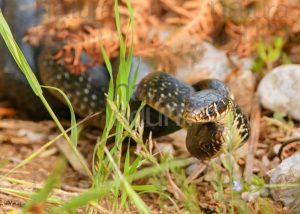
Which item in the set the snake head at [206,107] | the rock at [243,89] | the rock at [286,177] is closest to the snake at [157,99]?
the snake head at [206,107]

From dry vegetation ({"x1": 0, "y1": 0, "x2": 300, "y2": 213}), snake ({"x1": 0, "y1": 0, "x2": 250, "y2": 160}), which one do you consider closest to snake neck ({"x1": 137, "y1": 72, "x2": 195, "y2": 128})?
snake ({"x1": 0, "y1": 0, "x2": 250, "y2": 160})

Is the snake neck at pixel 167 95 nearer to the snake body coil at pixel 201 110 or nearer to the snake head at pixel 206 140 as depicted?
the snake body coil at pixel 201 110

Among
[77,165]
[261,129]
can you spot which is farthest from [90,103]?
[261,129]

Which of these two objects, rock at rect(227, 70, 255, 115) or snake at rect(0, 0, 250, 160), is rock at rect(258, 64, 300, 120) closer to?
rock at rect(227, 70, 255, 115)

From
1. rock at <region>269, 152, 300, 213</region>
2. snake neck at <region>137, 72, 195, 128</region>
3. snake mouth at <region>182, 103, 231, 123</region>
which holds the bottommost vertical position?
rock at <region>269, 152, 300, 213</region>

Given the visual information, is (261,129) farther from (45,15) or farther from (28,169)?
(45,15)

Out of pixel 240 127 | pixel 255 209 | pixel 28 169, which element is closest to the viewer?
pixel 255 209

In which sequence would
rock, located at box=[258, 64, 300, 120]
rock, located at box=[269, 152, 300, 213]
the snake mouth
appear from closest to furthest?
rock, located at box=[269, 152, 300, 213] < the snake mouth < rock, located at box=[258, 64, 300, 120]
